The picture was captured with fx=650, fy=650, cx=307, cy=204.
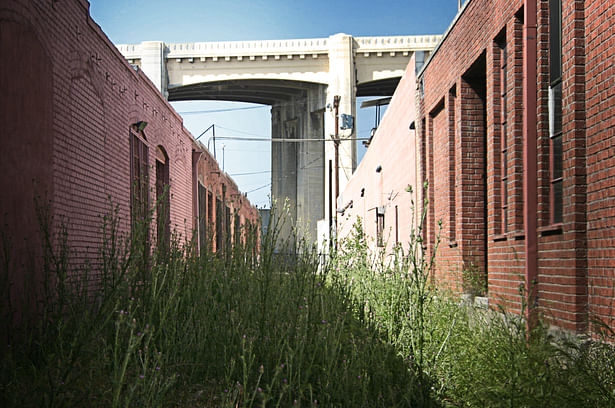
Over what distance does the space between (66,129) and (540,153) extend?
5.34m

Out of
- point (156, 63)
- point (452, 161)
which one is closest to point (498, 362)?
A: point (452, 161)

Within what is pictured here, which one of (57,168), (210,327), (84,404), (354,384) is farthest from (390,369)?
(57,168)

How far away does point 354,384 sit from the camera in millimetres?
4496

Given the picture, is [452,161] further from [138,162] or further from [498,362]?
[138,162]

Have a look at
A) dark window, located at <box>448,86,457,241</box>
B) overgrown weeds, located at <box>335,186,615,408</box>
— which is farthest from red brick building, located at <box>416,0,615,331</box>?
overgrown weeds, located at <box>335,186,615,408</box>

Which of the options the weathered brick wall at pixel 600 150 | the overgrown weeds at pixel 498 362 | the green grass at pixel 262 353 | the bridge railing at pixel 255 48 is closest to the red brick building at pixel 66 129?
the green grass at pixel 262 353

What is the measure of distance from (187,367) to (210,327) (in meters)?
0.75

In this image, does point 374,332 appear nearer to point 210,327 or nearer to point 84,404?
point 210,327

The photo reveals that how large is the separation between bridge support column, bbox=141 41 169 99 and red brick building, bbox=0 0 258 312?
2463 cm

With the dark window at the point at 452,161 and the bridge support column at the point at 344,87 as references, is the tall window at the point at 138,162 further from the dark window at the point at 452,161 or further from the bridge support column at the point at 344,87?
the bridge support column at the point at 344,87

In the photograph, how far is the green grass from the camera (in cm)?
395

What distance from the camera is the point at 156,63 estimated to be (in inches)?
1439

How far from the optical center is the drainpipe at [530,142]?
627 centimetres

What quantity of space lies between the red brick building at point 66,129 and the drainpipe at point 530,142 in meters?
2.85
